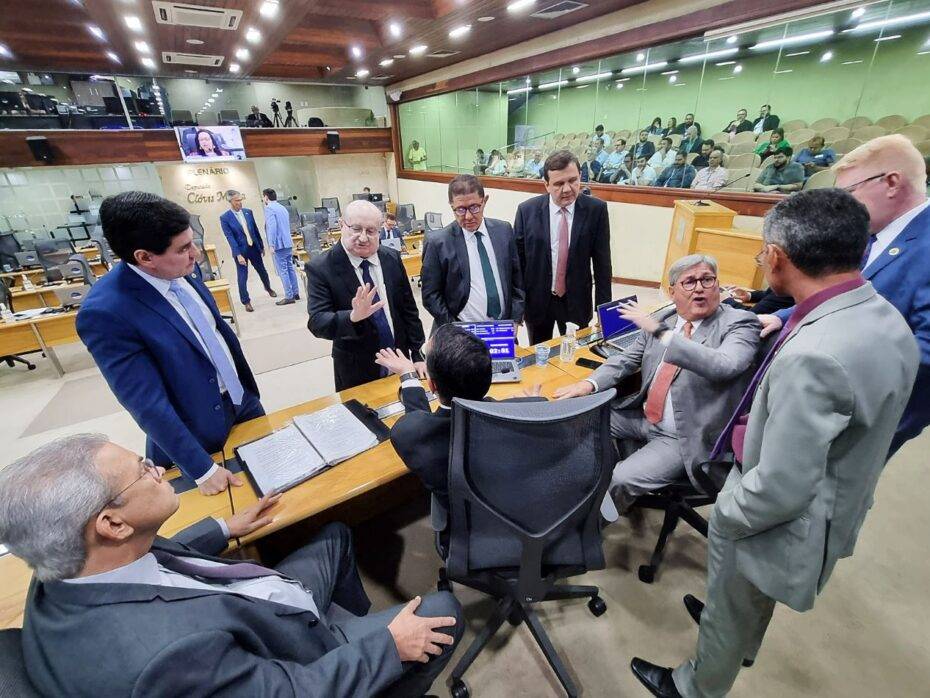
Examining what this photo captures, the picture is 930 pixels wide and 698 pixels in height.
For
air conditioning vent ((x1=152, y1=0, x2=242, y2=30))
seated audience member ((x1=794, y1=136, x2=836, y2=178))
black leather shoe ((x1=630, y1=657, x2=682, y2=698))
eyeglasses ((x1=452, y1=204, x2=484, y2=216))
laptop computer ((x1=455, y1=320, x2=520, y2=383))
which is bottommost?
black leather shoe ((x1=630, y1=657, x2=682, y2=698))

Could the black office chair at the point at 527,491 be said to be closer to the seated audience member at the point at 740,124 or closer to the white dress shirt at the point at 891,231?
the white dress shirt at the point at 891,231

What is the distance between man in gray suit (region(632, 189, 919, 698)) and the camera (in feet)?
3.16

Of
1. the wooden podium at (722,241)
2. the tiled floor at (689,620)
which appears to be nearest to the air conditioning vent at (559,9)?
the wooden podium at (722,241)

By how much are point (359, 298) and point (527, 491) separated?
49.1 inches

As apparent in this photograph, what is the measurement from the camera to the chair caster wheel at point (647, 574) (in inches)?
77.7

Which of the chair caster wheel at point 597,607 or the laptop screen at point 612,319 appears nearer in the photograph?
the chair caster wheel at point 597,607

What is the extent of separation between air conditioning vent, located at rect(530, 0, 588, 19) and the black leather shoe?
659 centimetres

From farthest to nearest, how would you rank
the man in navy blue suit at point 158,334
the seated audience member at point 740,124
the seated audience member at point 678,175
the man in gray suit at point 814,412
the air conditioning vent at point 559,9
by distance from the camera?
1. the seated audience member at point 678,175
2. the seated audience member at point 740,124
3. the air conditioning vent at point 559,9
4. the man in navy blue suit at point 158,334
5. the man in gray suit at point 814,412

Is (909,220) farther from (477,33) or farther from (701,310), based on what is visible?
(477,33)

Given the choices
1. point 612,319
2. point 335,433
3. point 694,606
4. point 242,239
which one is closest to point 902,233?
point 612,319

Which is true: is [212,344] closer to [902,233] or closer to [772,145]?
[902,233]

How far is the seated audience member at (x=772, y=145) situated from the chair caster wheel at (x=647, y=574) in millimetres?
5511

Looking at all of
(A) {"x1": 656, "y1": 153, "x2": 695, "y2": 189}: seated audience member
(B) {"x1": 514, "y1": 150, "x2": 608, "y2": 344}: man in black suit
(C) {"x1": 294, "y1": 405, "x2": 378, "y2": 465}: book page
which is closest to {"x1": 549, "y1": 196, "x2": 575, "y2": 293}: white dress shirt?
(B) {"x1": 514, "y1": 150, "x2": 608, "y2": 344}: man in black suit

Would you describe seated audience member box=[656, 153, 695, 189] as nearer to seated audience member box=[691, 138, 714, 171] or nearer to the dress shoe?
seated audience member box=[691, 138, 714, 171]
